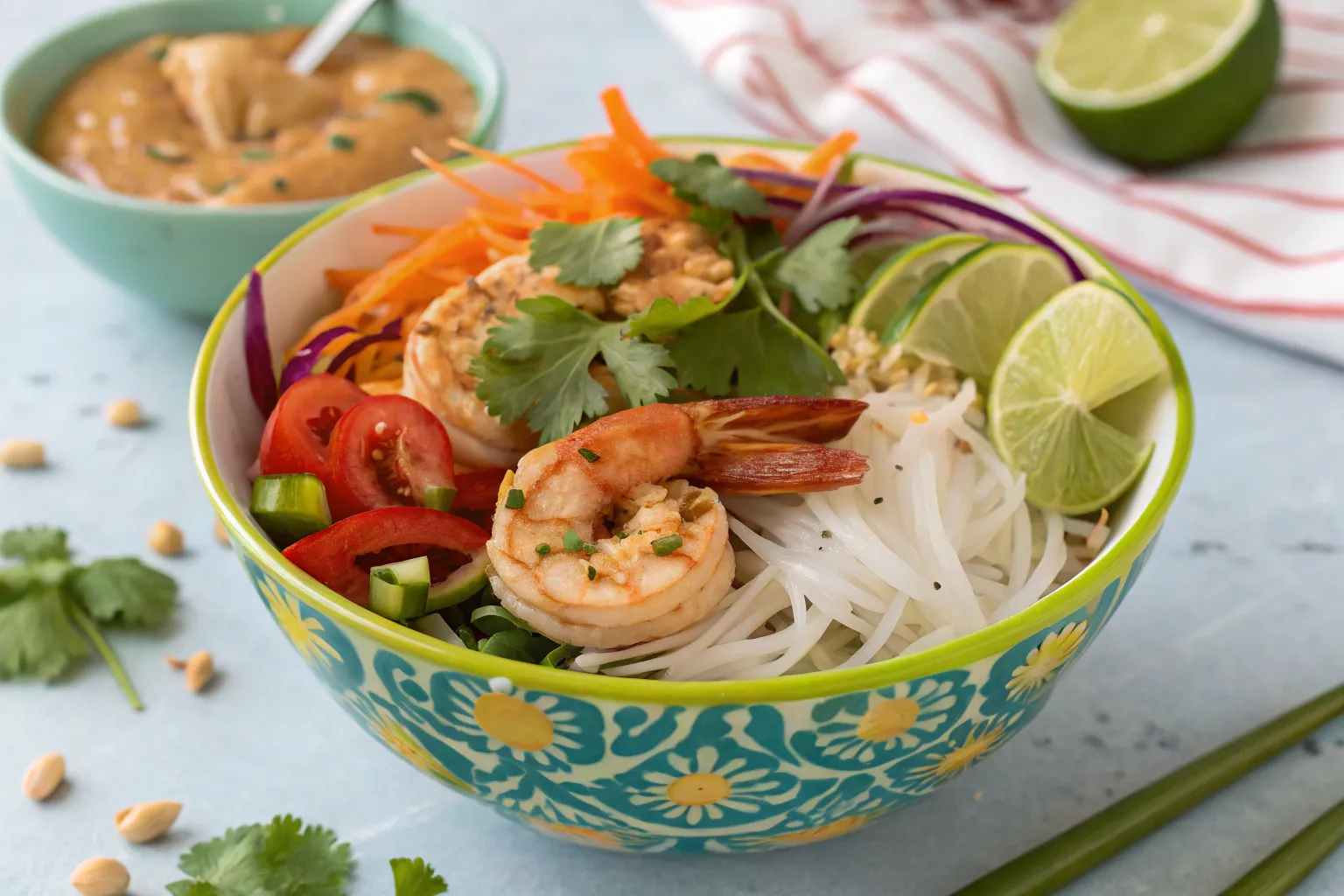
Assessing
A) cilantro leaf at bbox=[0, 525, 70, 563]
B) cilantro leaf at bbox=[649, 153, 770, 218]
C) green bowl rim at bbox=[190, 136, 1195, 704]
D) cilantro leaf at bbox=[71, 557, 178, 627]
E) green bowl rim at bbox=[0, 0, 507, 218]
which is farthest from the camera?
green bowl rim at bbox=[0, 0, 507, 218]

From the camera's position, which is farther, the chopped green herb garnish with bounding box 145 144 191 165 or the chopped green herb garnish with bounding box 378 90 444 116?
the chopped green herb garnish with bounding box 378 90 444 116

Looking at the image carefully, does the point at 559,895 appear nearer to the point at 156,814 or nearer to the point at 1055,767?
the point at 156,814

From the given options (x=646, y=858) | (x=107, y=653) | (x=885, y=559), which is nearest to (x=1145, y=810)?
(x=885, y=559)

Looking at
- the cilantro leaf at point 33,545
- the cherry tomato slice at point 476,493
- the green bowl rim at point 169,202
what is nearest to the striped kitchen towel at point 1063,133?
the green bowl rim at point 169,202

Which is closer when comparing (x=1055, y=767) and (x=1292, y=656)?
(x=1055, y=767)

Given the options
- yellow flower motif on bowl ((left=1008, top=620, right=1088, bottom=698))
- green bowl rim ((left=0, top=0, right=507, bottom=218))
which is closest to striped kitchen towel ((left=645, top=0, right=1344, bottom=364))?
green bowl rim ((left=0, top=0, right=507, bottom=218))

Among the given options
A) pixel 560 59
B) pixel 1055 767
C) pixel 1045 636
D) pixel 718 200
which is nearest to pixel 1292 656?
pixel 1055 767

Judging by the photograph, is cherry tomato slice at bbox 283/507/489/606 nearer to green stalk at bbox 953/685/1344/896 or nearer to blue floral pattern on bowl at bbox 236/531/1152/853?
blue floral pattern on bowl at bbox 236/531/1152/853
